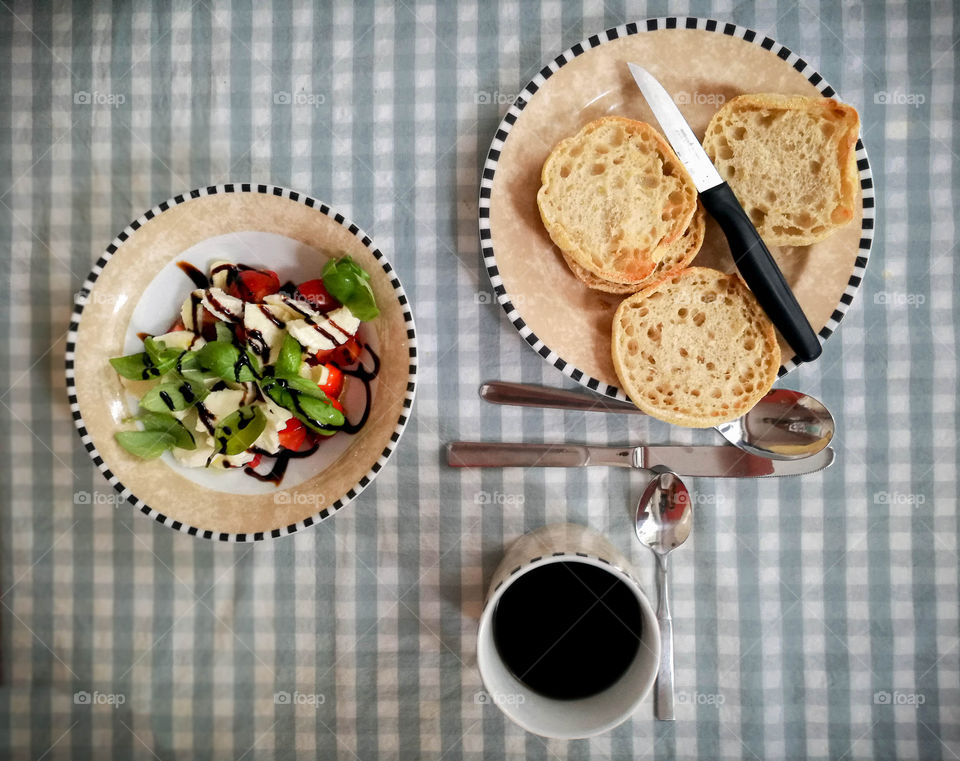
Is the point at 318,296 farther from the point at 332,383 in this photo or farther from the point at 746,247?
the point at 746,247

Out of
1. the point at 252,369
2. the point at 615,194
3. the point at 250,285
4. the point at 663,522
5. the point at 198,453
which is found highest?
the point at 615,194

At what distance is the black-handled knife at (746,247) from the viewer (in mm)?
797

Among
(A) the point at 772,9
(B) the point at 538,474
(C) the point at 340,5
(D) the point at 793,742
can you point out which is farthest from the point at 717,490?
(C) the point at 340,5

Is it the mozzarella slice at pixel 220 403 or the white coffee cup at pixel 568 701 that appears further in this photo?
the mozzarella slice at pixel 220 403

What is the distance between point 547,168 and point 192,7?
0.54 metres

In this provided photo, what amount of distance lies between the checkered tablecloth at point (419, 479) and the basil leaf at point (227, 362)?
222 millimetres

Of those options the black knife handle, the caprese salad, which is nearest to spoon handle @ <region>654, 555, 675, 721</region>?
the black knife handle

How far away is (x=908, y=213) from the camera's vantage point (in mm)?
895

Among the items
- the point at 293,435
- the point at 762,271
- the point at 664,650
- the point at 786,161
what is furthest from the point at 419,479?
the point at 786,161

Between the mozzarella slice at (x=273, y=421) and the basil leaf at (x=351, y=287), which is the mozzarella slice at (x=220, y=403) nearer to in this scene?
the mozzarella slice at (x=273, y=421)

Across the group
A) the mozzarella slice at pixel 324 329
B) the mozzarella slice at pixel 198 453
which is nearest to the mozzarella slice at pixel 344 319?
the mozzarella slice at pixel 324 329

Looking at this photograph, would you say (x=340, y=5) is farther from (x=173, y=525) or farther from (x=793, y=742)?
(x=793, y=742)

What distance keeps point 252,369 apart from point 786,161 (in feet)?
2.22

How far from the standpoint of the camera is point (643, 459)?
2.89ft
